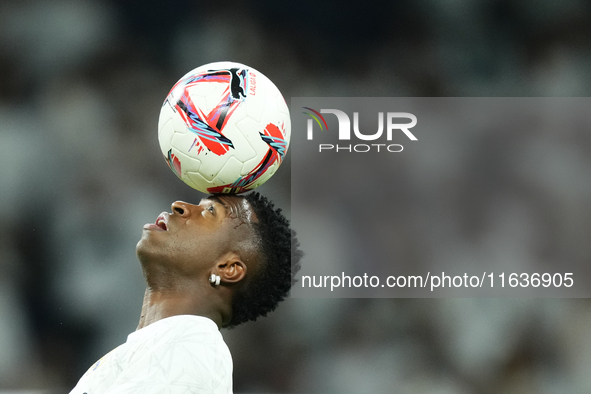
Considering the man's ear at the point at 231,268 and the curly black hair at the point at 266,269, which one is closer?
the man's ear at the point at 231,268

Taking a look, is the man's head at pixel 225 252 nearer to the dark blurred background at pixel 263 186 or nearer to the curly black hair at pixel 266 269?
the curly black hair at pixel 266 269

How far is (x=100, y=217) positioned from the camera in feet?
12.9

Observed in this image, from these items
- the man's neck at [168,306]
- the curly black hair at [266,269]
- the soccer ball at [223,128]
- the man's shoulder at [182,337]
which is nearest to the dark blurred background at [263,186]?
the curly black hair at [266,269]

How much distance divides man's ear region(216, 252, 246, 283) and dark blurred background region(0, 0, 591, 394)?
75.4 inches

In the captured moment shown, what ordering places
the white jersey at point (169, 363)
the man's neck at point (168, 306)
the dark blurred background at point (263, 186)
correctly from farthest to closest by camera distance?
the dark blurred background at point (263, 186), the man's neck at point (168, 306), the white jersey at point (169, 363)

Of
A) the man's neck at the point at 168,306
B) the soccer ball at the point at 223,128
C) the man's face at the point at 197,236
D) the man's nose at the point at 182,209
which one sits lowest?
the man's neck at the point at 168,306

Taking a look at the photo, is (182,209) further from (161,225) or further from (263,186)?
(263,186)

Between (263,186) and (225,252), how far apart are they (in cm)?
195

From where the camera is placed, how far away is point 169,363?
1556 millimetres

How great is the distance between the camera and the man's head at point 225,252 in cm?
193

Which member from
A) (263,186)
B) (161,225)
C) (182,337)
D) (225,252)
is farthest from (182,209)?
(263,186)

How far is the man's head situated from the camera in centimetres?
193

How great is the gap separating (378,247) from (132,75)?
1.95 metres

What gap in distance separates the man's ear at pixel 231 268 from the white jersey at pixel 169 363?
248 millimetres
